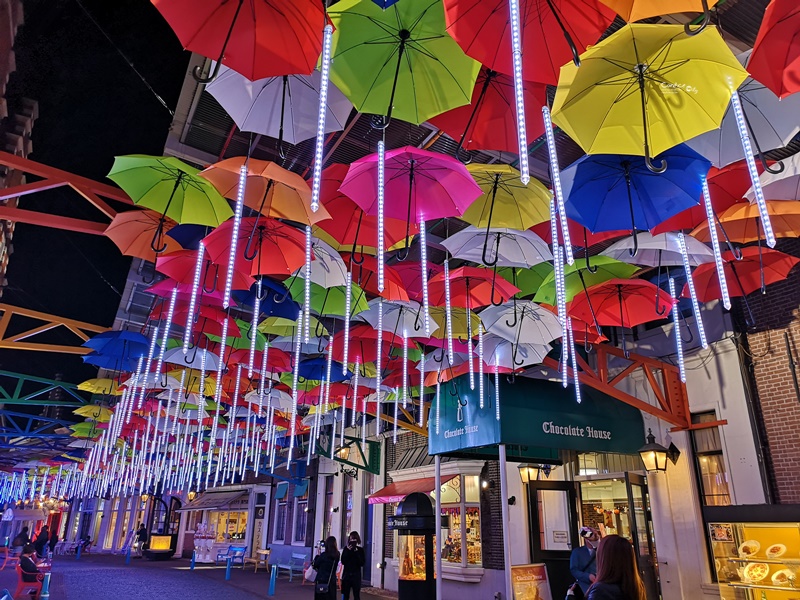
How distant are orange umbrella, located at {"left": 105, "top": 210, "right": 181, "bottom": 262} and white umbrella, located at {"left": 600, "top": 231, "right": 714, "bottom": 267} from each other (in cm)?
515

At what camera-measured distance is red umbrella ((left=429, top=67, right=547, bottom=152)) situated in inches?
166

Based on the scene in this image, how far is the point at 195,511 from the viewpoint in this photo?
31.6 metres

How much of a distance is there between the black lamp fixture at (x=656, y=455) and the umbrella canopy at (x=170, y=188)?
307 inches

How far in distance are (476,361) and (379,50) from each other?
620 centimetres

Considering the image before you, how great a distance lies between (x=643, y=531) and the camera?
32.4 ft

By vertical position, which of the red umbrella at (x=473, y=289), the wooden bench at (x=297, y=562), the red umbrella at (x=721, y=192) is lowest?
the wooden bench at (x=297, y=562)

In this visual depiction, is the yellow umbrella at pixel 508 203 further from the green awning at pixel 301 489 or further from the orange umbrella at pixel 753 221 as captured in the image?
the green awning at pixel 301 489

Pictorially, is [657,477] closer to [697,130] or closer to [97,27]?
[697,130]

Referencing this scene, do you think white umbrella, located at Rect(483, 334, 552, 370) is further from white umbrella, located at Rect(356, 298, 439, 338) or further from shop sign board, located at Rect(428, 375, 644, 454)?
white umbrella, located at Rect(356, 298, 439, 338)

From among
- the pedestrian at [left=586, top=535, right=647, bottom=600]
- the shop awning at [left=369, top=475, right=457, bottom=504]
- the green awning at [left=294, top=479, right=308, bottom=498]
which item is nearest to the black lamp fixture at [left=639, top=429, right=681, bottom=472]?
the shop awning at [left=369, top=475, right=457, bottom=504]

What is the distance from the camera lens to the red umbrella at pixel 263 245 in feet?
18.2

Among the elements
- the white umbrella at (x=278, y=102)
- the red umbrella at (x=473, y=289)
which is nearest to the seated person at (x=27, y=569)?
the red umbrella at (x=473, y=289)

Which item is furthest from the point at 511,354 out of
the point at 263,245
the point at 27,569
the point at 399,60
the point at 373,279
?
the point at 27,569

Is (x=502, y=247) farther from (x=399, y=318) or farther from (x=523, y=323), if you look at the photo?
(x=399, y=318)
